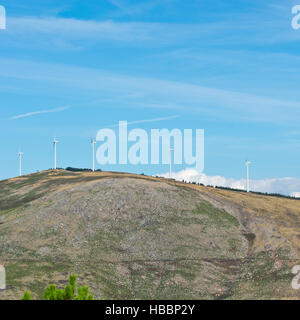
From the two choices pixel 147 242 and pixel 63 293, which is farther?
pixel 147 242

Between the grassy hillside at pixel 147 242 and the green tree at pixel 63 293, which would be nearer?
the green tree at pixel 63 293

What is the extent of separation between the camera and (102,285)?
105125 mm

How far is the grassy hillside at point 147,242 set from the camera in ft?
351

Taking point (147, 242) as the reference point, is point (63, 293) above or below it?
below

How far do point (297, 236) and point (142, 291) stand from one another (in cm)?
4739

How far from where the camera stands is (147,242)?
408ft

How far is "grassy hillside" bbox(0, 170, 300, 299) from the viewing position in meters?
107

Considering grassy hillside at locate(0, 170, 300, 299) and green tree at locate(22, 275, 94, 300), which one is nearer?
green tree at locate(22, 275, 94, 300)

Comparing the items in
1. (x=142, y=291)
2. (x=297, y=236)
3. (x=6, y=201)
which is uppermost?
(x=6, y=201)

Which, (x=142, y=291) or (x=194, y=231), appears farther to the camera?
(x=194, y=231)
